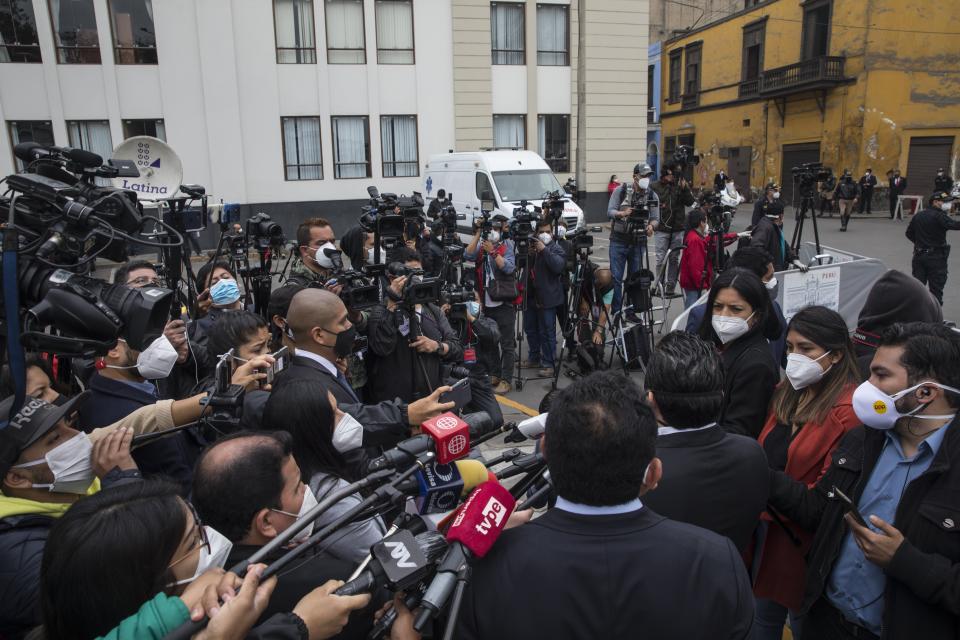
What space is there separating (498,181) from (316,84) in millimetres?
7448

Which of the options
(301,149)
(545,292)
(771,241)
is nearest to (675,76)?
(301,149)

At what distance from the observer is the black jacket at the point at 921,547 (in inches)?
70.6

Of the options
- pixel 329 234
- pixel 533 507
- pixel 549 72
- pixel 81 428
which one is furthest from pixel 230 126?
pixel 533 507

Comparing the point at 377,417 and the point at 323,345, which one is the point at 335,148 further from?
the point at 377,417

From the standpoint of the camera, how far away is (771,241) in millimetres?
7730

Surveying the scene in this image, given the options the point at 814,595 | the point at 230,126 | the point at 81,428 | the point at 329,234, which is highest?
the point at 230,126

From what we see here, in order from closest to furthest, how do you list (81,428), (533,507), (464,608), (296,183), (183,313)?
(464,608) < (533,507) < (81,428) < (183,313) < (296,183)

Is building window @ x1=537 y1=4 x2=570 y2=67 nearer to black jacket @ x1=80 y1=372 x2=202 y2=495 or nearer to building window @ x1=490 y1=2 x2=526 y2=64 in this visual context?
building window @ x1=490 y1=2 x2=526 y2=64

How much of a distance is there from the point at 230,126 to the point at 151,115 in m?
2.05

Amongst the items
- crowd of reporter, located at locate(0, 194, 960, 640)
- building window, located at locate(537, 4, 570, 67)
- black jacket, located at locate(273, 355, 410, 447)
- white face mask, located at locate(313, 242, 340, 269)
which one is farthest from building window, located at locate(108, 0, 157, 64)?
black jacket, located at locate(273, 355, 410, 447)

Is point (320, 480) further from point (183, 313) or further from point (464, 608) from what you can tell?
point (183, 313)

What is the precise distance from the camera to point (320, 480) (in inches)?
85.2

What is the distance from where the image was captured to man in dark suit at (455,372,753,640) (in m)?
1.35

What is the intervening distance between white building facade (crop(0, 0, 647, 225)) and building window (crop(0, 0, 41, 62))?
0.03 metres
